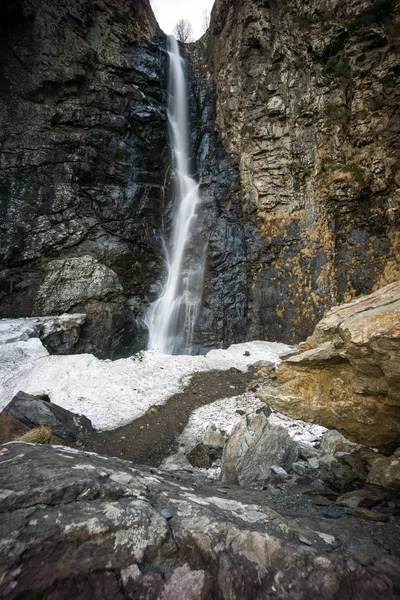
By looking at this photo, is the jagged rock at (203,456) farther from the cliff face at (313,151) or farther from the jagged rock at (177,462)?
the cliff face at (313,151)

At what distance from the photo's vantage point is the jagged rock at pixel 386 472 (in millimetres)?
3752

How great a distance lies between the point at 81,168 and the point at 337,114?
622 inches

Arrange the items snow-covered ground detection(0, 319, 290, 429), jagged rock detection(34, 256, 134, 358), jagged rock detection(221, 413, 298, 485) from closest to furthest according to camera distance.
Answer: jagged rock detection(221, 413, 298, 485), snow-covered ground detection(0, 319, 290, 429), jagged rock detection(34, 256, 134, 358)

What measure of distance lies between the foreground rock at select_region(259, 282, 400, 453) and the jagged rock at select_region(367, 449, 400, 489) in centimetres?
41

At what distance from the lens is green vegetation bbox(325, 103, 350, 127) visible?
16.1 m

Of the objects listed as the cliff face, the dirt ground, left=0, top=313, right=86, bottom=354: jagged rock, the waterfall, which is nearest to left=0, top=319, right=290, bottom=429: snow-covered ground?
left=0, top=313, right=86, bottom=354: jagged rock

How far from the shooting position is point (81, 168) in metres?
18.3

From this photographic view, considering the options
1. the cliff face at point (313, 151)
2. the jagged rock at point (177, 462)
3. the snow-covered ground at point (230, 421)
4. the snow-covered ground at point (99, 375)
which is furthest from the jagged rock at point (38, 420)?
the cliff face at point (313, 151)

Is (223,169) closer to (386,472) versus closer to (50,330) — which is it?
(50,330)

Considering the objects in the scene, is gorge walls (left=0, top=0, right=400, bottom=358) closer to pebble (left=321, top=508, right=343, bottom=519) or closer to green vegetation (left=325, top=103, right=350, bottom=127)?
green vegetation (left=325, top=103, right=350, bottom=127)

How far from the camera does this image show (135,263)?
18.8m

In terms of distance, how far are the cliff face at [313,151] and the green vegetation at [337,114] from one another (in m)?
0.06

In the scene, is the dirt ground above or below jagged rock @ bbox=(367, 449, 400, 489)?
below

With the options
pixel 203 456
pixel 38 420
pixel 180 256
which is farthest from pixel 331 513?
pixel 180 256
